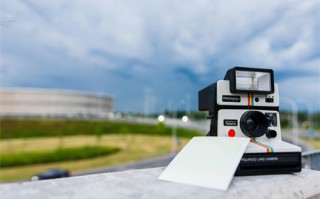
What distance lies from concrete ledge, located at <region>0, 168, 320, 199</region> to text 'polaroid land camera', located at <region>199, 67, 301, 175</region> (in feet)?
0.81

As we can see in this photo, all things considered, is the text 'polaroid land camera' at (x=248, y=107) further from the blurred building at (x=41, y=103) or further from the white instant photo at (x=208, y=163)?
the blurred building at (x=41, y=103)

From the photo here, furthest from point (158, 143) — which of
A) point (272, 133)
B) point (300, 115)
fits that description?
point (272, 133)

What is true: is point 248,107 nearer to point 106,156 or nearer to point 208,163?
point 208,163

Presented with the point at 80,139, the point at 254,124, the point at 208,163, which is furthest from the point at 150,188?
the point at 80,139

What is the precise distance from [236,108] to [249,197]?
65 centimetres

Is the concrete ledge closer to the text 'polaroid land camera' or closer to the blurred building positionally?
the text 'polaroid land camera'

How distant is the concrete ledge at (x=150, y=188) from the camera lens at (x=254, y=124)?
0.29m

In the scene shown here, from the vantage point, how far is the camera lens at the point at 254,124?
4.76 ft

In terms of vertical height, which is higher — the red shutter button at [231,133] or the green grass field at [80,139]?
the red shutter button at [231,133]

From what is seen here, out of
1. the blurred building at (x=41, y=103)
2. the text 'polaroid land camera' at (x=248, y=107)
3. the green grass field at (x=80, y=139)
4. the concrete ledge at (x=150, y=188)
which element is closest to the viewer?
the concrete ledge at (x=150, y=188)

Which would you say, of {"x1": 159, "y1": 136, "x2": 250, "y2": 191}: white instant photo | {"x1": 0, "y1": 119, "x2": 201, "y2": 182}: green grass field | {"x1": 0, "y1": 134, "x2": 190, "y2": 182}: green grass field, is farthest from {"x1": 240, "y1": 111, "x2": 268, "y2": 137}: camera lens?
{"x1": 0, "y1": 119, "x2": 201, "y2": 182}: green grass field

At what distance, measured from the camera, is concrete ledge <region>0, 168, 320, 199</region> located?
939 millimetres

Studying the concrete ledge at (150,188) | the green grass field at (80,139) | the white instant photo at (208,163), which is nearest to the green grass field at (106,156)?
the green grass field at (80,139)

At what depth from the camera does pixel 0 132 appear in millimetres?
28156
